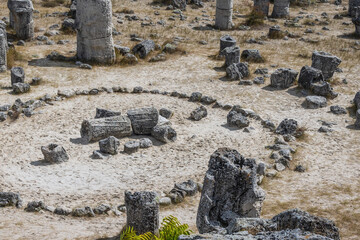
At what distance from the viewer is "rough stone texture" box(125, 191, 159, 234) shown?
8648mm

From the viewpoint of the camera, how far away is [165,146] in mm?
13008

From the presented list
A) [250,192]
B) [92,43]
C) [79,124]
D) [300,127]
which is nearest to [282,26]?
[92,43]

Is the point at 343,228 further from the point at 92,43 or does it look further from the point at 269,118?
the point at 92,43

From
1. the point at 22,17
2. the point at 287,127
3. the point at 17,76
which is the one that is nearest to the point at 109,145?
the point at 287,127

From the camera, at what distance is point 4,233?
Result: 29.1 feet

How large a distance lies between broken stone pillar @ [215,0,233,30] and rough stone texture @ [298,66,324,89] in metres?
9.03

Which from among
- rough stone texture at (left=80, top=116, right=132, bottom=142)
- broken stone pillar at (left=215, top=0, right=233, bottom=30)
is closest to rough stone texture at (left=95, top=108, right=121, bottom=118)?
rough stone texture at (left=80, top=116, right=132, bottom=142)

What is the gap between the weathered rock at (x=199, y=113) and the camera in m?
14.6

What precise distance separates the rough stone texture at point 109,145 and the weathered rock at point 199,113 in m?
3.00

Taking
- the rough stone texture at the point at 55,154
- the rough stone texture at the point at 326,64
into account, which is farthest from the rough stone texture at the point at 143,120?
the rough stone texture at the point at 326,64

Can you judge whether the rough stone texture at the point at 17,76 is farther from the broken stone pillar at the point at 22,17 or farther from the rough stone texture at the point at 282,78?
the rough stone texture at the point at 282,78

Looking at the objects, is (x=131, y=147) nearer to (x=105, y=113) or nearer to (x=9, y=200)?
(x=105, y=113)

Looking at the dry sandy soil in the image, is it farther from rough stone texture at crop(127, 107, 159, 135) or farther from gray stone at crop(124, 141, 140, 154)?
rough stone texture at crop(127, 107, 159, 135)

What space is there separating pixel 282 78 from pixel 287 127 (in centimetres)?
395
